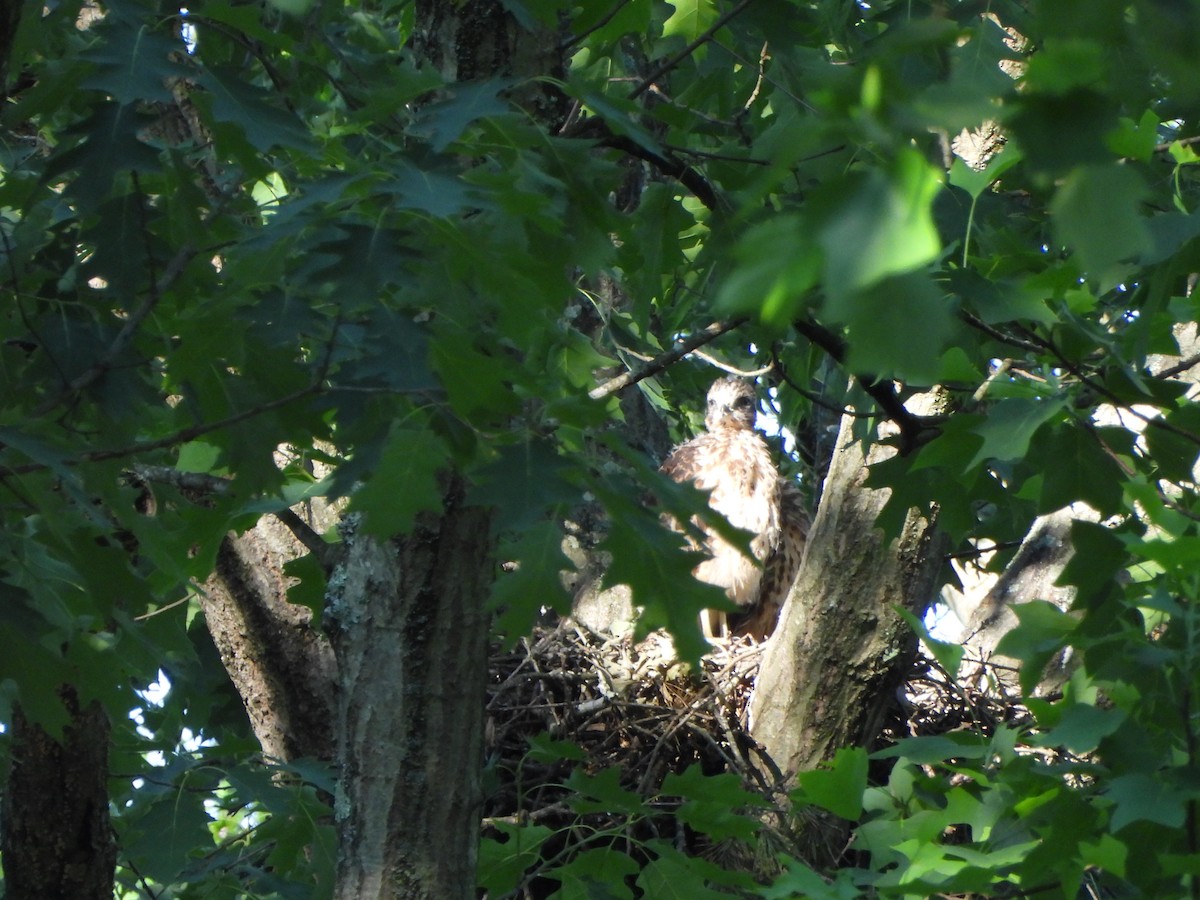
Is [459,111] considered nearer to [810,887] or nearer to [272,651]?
[810,887]

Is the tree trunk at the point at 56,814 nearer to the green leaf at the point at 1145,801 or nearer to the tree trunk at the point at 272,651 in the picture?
the tree trunk at the point at 272,651

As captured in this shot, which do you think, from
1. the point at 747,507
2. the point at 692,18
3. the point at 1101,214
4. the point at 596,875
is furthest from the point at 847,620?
the point at 1101,214

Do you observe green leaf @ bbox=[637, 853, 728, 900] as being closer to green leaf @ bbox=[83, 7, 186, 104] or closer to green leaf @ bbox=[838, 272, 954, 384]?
green leaf @ bbox=[83, 7, 186, 104]

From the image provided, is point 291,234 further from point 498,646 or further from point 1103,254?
point 498,646

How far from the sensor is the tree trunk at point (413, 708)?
2297 millimetres

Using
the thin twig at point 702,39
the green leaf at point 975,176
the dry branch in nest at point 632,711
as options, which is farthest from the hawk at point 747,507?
the thin twig at point 702,39

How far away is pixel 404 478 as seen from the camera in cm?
165

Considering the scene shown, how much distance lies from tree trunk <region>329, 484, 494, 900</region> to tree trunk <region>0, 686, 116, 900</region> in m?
1.33

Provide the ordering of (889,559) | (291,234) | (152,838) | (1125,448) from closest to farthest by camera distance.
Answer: (291,234), (1125,448), (152,838), (889,559)

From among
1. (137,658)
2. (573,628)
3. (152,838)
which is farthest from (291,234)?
(573,628)

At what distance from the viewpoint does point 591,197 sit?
2.08 metres

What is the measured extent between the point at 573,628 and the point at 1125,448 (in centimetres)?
266

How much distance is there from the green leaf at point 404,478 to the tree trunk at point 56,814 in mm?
2046

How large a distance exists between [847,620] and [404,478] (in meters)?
2.25
